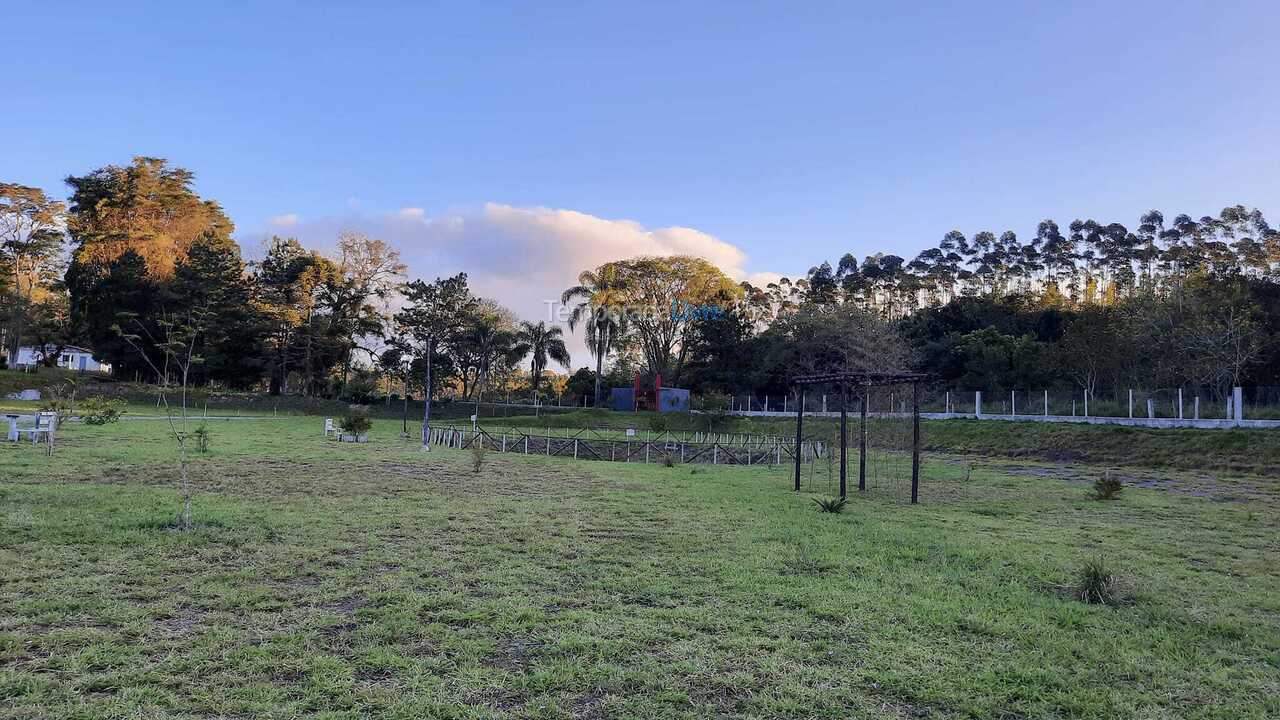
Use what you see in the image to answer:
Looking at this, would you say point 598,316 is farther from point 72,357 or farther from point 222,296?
point 72,357

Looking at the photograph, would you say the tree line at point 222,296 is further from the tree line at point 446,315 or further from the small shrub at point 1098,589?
the small shrub at point 1098,589

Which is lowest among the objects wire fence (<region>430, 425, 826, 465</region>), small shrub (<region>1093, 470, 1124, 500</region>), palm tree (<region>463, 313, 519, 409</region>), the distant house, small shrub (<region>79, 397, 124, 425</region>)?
wire fence (<region>430, 425, 826, 465</region>)

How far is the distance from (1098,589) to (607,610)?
4.39m

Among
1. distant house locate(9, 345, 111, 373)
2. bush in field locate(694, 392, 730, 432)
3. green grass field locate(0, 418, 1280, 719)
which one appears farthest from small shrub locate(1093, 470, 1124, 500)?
distant house locate(9, 345, 111, 373)

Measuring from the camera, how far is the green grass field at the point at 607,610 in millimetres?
4020

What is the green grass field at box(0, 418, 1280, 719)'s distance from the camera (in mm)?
4020

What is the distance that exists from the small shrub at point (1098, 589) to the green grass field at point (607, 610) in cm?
18

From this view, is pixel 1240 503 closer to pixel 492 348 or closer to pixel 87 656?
pixel 87 656

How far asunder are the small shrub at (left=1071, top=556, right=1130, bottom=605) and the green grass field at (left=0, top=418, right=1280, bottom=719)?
0.60ft

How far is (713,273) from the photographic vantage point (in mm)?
61125

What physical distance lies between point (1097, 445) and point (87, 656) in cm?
3073

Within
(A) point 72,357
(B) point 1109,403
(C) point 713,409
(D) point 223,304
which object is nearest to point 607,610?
(B) point 1109,403

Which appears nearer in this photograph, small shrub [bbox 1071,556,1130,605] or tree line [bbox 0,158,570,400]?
small shrub [bbox 1071,556,1130,605]

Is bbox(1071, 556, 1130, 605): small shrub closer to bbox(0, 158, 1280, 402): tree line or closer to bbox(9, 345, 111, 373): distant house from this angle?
bbox(0, 158, 1280, 402): tree line
